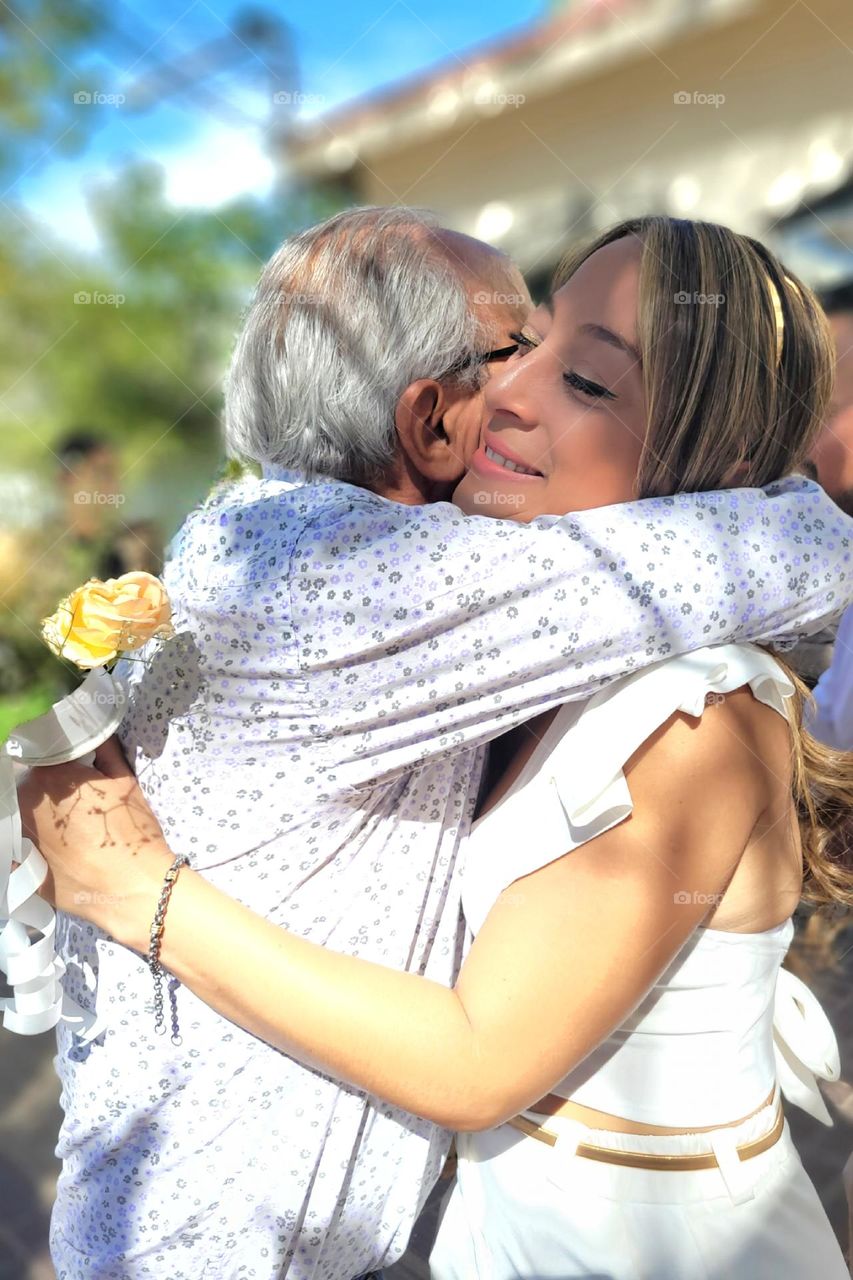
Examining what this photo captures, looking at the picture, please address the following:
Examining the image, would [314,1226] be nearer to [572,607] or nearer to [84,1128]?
[84,1128]

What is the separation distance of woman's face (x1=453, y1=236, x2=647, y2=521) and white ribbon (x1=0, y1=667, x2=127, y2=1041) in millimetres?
596

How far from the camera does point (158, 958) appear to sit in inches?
49.5

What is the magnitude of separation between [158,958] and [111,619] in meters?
0.42

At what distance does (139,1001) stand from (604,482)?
3.04 ft

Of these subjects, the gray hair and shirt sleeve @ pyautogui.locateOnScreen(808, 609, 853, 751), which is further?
shirt sleeve @ pyautogui.locateOnScreen(808, 609, 853, 751)

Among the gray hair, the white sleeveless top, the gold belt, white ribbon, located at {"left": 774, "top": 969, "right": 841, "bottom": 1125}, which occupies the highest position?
the gray hair

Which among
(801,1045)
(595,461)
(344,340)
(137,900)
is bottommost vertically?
(801,1045)

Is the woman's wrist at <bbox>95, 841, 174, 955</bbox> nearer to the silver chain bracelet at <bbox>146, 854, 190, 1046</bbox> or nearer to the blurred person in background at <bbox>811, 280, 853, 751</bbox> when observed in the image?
the silver chain bracelet at <bbox>146, 854, 190, 1046</bbox>

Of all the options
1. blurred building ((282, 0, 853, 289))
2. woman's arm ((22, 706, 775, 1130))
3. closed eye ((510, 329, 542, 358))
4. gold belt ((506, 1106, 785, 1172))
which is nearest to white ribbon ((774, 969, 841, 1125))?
gold belt ((506, 1106, 785, 1172))

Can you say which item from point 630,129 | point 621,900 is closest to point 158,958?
point 621,900

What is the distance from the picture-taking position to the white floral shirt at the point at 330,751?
1.14 meters

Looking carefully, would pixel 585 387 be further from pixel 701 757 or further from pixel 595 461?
pixel 701 757

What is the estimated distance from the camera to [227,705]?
4.18ft

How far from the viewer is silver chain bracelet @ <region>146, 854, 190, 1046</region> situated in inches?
49.1
